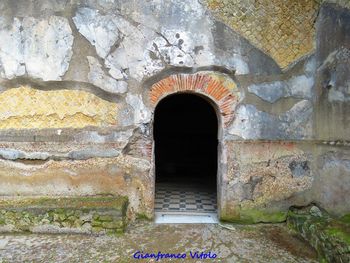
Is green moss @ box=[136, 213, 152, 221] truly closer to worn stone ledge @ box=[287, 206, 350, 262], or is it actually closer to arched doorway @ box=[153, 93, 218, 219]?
worn stone ledge @ box=[287, 206, 350, 262]

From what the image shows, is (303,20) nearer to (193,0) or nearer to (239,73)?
(239,73)

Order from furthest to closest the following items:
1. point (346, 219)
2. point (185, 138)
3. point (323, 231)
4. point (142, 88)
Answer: point (185, 138)
point (142, 88)
point (346, 219)
point (323, 231)

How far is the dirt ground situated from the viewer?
10.3 feet

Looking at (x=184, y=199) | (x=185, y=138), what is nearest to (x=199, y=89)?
(x=184, y=199)

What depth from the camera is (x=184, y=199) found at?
5047mm

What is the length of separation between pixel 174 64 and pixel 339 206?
2497 millimetres

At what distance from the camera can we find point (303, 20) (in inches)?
159

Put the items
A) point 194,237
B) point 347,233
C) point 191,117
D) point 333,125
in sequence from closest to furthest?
point 347,233
point 194,237
point 333,125
point 191,117

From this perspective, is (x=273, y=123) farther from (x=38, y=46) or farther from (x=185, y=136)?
(x=185, y=136)

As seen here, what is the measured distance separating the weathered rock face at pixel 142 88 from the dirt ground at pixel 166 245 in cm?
36

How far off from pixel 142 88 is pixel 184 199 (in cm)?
197

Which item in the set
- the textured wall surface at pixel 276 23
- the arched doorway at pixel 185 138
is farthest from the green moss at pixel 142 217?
the arched doorway at pixel 185 138

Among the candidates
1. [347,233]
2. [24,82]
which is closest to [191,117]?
[24,82]

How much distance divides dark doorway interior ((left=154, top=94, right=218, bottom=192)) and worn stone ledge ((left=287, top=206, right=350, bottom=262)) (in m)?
3.42
